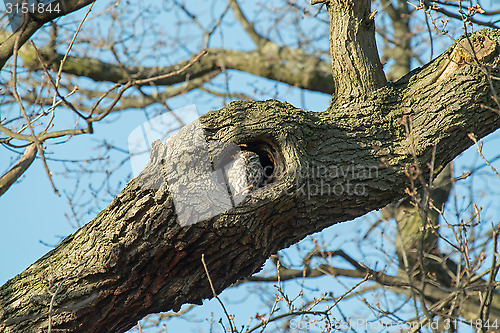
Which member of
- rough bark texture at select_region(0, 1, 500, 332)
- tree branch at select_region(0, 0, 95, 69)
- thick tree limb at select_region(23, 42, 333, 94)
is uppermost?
thick tree limb at select_region(23, 42, 333, 94)

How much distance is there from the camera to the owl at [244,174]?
255 cm

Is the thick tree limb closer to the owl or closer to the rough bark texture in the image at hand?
the rough bark texture

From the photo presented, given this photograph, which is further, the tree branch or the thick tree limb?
the thick tree limb

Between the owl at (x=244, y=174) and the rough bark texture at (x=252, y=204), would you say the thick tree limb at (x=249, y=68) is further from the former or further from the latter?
the owl at (x=244, y=174)

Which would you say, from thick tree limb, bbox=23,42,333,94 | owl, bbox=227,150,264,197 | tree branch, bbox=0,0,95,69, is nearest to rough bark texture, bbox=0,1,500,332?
owl, bbox=227,150,264,197

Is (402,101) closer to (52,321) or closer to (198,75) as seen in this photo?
(52,321)

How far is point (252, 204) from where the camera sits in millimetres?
2461

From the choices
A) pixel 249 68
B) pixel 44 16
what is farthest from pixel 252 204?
pixel 249 68

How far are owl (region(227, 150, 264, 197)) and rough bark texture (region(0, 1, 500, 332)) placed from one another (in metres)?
0.08

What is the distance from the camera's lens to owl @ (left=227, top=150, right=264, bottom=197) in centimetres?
255

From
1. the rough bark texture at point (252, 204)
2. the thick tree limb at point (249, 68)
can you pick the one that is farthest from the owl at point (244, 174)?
the thick tree limb at point (249, 68)

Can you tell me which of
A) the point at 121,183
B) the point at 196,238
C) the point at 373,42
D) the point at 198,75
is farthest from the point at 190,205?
the point at 198,75

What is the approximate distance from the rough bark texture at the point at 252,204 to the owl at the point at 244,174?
0.08 m

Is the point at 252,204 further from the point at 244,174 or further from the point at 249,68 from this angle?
the point at 249,68
